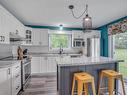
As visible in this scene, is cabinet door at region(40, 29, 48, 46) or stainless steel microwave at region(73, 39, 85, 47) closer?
cabinet door at region(40, 29, 48, 46)

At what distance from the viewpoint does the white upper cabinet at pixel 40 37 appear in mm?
5371

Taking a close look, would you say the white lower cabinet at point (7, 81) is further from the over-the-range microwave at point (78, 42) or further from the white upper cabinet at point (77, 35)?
the white upper cabinet at point (77, 35)

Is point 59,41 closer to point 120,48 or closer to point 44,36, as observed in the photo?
point 44,36

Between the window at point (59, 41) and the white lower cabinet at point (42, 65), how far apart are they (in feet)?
3.10

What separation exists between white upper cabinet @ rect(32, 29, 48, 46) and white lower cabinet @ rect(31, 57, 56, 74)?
0.76 meters

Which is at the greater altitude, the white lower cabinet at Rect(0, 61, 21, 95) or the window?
the window

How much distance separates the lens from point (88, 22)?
2.72 meters

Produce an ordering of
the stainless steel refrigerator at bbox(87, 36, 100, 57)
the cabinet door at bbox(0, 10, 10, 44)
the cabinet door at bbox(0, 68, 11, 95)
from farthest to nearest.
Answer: the stainless steel refrigerator at bbox(87, 36, 100, 57), the cabinet door at bbox(0, 10, 10, 44), the cabinet door at bbox(0, 68, 11, 95)

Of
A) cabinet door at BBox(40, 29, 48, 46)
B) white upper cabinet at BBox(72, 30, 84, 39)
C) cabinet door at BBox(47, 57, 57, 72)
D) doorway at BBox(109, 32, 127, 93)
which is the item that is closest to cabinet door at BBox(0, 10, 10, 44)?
cabinet door at BBox(40, 29, 48, 46)

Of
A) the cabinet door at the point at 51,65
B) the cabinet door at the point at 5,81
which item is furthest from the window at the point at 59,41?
the cabinet door at the point at 5,81

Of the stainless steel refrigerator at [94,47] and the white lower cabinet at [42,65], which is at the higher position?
the stainless steel refrigerator at [94,47]

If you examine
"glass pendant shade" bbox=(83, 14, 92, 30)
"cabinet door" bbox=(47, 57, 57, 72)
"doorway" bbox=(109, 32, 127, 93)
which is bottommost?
"cabinet door" bbox=(47, 57, 57, 72)

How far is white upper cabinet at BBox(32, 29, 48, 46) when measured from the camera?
17.6 ft

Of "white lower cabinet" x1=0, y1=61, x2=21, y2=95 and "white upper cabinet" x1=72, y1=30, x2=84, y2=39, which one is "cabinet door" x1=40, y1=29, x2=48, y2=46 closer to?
"white upper cabinet" x1=72, y1=30, x2=84, y2=39
